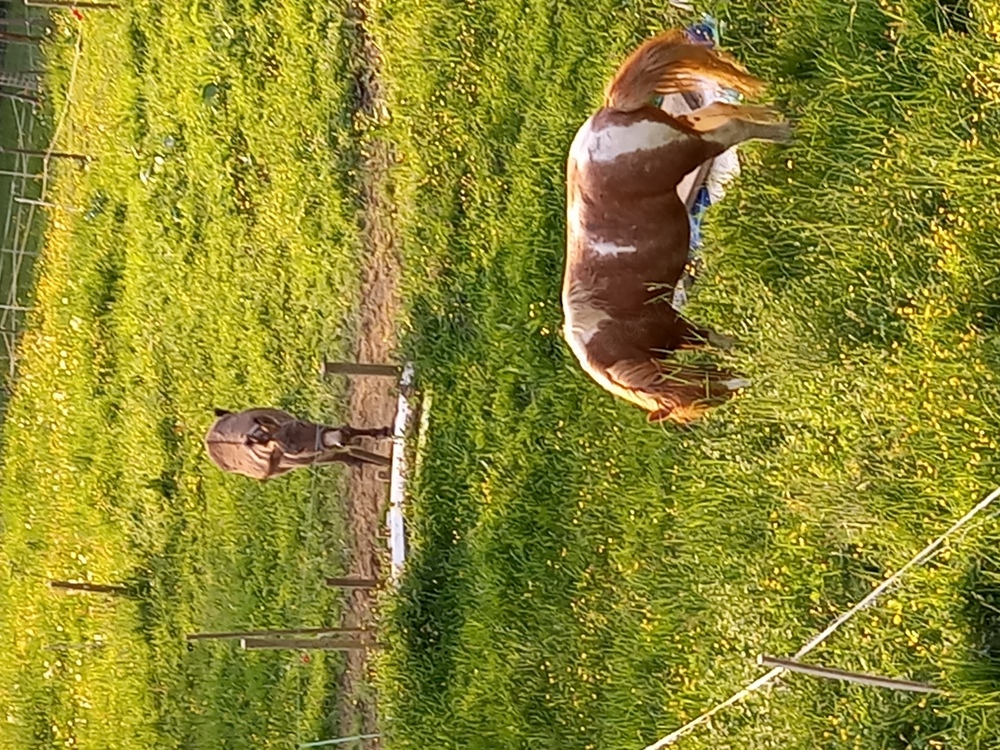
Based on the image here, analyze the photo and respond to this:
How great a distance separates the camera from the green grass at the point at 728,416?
335cm

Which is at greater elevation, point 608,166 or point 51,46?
point 51,46

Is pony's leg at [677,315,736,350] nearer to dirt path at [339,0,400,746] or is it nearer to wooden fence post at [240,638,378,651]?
dirt path at [339,0,400,746]

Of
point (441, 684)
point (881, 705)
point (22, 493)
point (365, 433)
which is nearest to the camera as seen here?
point (881, 705)

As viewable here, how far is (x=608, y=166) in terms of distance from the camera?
4363 millimetres

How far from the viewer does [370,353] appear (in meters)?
6.86

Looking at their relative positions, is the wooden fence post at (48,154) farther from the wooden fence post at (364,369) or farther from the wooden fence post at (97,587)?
the wooden fence post at (364,369)

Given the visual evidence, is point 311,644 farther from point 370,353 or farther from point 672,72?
point 672,72

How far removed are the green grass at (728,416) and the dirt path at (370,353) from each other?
233mm

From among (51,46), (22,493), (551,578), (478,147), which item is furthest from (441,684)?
(51,46)

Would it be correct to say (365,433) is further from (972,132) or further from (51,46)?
(51,46)

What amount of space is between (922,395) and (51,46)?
29.9 feet

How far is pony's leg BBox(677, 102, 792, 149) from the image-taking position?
4141 mm

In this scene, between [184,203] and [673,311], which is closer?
[673,311]

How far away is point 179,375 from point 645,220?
4570mm
